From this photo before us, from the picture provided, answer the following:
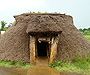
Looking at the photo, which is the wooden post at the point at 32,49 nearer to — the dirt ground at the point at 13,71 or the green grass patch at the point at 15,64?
the green grass patch at the point at 15,64

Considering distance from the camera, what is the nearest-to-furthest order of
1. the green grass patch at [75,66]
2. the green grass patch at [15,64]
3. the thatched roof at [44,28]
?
the green grass patch at [75,66], the thatched roof at [44,28], the green grass patch at [15,64]

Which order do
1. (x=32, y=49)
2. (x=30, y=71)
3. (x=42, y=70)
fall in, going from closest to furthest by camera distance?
(x=30, y=71) < (x=42, y=70) < (x=32, y=49)

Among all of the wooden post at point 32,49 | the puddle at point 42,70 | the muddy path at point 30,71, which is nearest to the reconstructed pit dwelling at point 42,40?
the wooden post at point 32,49

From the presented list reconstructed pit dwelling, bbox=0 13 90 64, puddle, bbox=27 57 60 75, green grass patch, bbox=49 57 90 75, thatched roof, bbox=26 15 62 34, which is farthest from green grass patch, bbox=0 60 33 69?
thatched roof, bbox=26 15 62 34

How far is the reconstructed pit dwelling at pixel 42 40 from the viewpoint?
18.6 ft

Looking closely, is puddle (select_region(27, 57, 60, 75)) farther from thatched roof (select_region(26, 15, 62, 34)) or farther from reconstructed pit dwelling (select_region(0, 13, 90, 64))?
thatched roof (select_region(26, 15, 62, 34))

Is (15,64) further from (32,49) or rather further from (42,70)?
(42,70)

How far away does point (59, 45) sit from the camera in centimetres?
658

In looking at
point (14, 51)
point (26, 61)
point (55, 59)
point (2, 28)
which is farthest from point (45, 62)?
point (2, 28)

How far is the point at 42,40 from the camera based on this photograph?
5.64 metres

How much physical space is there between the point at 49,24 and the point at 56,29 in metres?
0.53

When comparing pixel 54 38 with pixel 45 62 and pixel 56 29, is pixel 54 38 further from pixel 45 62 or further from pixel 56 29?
pixel 45 62

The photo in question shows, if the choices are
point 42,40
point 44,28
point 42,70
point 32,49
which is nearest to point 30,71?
point 42,70

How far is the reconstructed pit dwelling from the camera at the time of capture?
5664 mm
